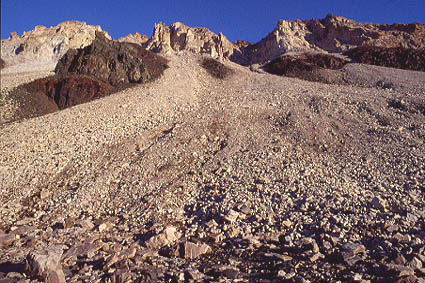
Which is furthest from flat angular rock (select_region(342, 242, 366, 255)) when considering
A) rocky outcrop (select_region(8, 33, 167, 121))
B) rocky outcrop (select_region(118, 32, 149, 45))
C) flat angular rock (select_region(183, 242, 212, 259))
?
rocky outcrop (select_region(118, 32, 149, 45))

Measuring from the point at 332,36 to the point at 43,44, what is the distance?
5188 cm

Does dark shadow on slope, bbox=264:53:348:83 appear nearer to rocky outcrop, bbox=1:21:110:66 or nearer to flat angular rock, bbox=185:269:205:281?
flat angular rock, bbox=185:269:205:281

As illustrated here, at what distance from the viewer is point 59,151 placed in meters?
10.3

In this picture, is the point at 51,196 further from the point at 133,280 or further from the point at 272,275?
the point at 272,275

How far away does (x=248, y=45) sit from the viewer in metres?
58.7

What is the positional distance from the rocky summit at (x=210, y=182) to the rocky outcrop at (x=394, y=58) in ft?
26.9

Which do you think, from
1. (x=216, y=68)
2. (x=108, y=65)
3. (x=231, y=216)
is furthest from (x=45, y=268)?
(x=216, y=68)

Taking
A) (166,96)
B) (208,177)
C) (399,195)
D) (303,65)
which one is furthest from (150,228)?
(303,65)

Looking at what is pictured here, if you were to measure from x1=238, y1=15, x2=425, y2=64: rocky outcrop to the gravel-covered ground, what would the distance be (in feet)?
114

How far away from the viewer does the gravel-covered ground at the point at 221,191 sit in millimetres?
4359

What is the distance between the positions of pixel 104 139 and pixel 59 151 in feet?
5.91

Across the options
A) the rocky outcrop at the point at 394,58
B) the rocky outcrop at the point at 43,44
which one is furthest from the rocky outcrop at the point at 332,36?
the rocky outcrop at the point at 43,44

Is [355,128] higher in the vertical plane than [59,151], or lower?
higher

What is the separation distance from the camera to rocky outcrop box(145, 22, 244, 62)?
5303 cm
